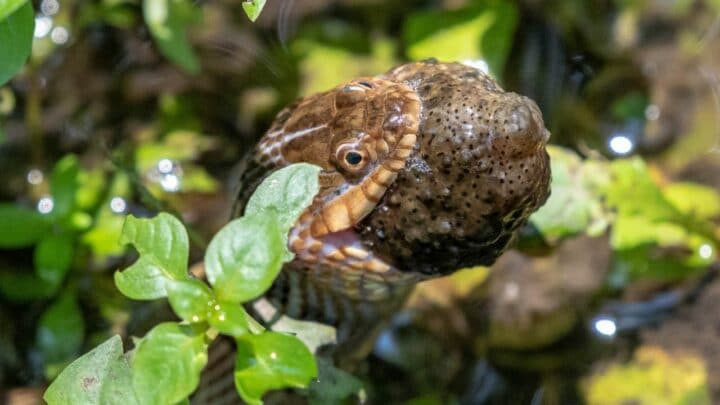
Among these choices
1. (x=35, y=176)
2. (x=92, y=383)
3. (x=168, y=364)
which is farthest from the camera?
(x=35, y=176)

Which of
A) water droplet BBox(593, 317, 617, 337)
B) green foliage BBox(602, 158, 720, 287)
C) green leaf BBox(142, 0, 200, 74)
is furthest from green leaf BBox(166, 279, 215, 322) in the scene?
water droplet BBox(593, 317, 617, 337)

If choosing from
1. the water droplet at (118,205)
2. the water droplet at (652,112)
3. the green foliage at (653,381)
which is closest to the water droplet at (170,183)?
the water droplet at (118,205)

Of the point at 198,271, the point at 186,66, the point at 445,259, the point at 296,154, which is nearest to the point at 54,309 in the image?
the point at 198,271

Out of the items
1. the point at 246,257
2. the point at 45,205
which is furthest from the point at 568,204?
the point at 45,205

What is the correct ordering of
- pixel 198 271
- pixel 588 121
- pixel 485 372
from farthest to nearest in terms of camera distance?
1. pixel 588 121
2. pixel 485 372
3. pixel 198 271

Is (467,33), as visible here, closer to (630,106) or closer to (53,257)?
(630,106)

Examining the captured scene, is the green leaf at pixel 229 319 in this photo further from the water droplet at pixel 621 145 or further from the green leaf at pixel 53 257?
the water droplet at pixel 621 145

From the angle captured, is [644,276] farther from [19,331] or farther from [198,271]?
[19,331]
